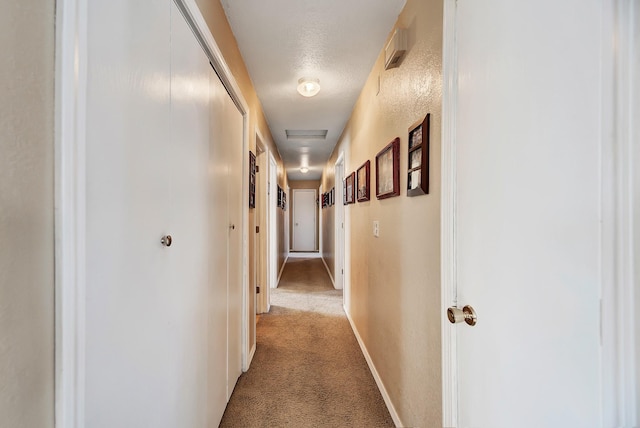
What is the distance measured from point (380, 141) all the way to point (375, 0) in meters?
0.81

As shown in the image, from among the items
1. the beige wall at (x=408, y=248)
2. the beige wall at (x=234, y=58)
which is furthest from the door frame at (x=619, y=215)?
the beige wall at (x=234, y=58)

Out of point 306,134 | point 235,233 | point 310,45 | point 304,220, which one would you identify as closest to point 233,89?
point 310,45

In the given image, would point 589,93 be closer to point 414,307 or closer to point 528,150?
point 528,150

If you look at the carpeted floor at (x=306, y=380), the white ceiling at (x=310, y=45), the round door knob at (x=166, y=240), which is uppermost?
the white ceiling at (x=310, y=45)

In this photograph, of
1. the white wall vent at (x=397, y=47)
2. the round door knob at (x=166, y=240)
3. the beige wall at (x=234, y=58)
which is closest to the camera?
the round door knob at (x=166, y=240)

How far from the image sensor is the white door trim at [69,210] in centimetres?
50

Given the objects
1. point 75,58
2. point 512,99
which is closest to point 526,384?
point 512,99

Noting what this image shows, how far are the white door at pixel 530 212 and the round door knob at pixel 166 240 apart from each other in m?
0.97

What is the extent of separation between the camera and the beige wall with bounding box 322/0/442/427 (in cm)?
113

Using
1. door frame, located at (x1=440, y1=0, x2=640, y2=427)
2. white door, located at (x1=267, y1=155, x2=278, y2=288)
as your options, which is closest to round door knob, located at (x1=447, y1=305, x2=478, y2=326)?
door frame, located at (x1=440, y1=0, x2=640, y2=427)

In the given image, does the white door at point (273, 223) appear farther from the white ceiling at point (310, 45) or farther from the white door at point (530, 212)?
the white door at point (530, 212)

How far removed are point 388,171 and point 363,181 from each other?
2.42 feet

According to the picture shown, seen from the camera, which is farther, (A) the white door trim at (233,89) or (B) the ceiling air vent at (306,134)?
(B) the ceiling air vent at (306,134)

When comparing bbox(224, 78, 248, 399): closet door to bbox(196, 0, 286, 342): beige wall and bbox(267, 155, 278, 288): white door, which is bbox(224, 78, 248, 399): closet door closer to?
bbox(196, 0, 286, 342): beige wall
